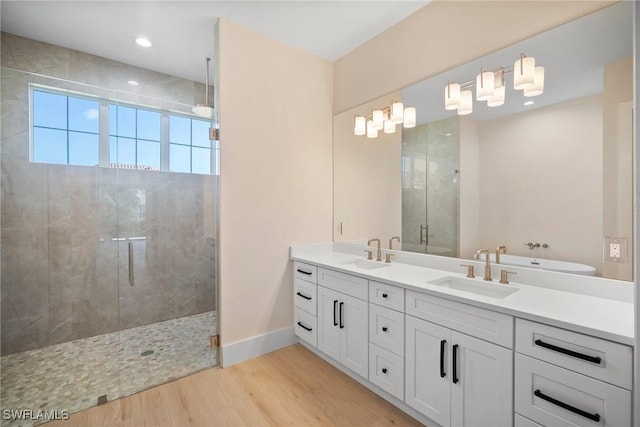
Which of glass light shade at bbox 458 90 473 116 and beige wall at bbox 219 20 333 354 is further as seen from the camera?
beige wall at bbox 219 20 333 354

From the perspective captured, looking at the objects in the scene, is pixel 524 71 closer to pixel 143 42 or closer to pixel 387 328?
pixel 387 328

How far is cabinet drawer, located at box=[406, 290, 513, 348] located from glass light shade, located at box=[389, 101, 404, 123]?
4.72 ft

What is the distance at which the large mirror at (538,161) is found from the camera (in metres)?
1.40

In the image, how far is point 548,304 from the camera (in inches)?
51.9

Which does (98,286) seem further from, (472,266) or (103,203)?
(472,266)

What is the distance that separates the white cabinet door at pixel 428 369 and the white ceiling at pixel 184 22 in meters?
2.35

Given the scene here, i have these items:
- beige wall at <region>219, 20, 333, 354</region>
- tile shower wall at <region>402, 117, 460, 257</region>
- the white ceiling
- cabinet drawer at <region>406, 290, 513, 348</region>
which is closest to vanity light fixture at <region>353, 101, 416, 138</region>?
tile shower wall at <region>402, 117, 460, 257</region>

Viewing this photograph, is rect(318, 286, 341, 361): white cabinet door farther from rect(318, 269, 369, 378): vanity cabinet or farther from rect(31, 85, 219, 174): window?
rect(31, 85, 219, 174): window

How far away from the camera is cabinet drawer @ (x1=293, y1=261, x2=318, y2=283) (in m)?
2.43

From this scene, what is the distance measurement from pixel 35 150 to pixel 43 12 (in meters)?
1.11

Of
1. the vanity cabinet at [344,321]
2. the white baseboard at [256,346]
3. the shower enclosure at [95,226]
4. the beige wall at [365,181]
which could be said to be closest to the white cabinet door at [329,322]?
the vanity cabinet at [344,321]

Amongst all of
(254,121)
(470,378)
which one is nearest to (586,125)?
(470,378)

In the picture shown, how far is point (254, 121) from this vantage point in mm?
2492

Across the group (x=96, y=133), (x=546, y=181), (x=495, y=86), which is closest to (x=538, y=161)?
(x=546, y=181)
